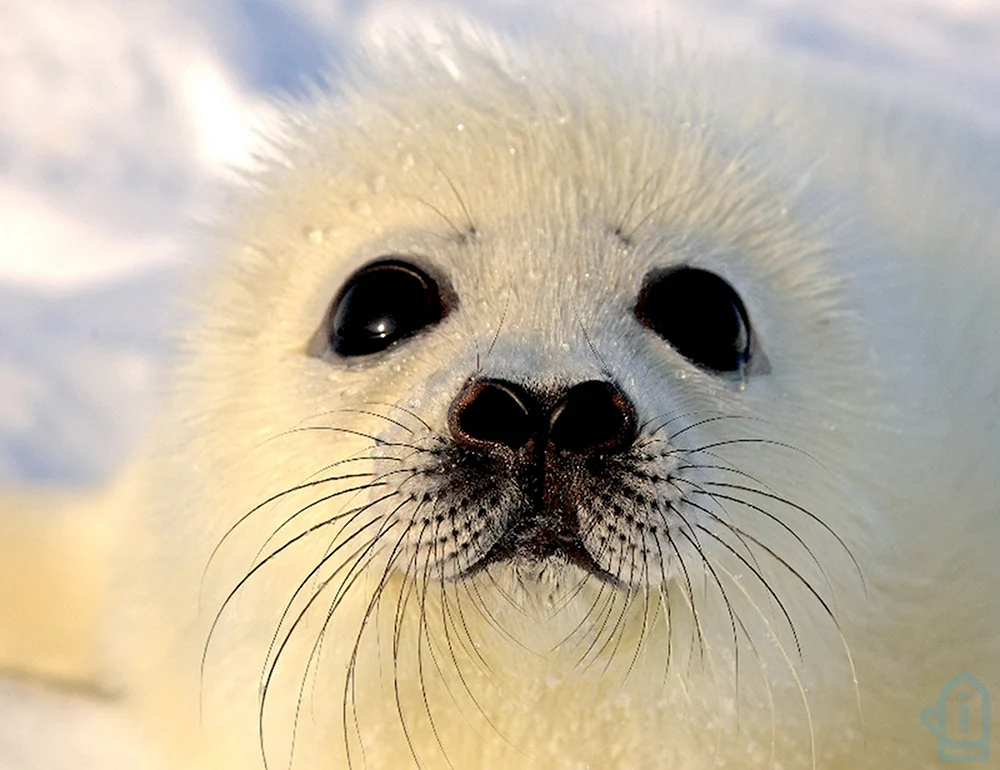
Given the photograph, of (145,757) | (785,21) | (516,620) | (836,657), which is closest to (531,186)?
(516,620)

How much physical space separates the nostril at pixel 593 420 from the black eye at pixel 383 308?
0.41 m

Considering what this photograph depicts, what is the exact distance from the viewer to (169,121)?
13.4 feet

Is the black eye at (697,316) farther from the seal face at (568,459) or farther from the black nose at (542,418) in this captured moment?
the black nose at (542,418)

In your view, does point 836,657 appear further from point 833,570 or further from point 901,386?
point 901,386

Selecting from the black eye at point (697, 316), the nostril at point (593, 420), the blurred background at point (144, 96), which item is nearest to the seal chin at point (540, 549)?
the nostril at point (593, 420)

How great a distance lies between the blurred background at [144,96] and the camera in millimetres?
3684

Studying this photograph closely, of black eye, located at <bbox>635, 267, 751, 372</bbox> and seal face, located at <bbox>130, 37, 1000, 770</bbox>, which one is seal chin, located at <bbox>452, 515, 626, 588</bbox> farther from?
black eye, located at <bbox>635, 267, 751, 372</bbox>

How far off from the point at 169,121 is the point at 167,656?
221 cm

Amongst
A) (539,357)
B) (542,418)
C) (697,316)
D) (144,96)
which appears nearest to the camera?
(542,418)

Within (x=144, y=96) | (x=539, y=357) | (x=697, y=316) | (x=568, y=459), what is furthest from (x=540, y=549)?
(x=144, y=96)

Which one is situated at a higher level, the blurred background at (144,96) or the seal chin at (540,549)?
the blurred background at (144,96)

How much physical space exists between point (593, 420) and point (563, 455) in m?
0.07

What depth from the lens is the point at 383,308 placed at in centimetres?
207

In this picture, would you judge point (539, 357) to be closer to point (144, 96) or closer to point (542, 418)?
point (542, 418)
